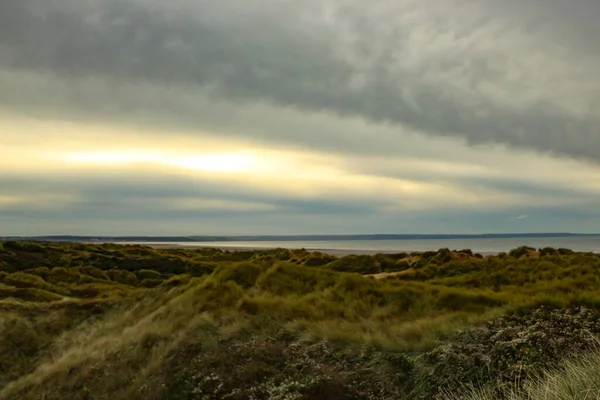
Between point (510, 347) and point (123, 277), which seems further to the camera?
point (123, 277)

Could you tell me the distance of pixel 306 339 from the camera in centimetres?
1521

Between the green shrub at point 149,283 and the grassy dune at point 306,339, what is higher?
the grassy dune at point 306,339

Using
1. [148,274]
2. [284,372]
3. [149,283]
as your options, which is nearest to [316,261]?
[149,283]

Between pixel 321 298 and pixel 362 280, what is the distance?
2.23 meters

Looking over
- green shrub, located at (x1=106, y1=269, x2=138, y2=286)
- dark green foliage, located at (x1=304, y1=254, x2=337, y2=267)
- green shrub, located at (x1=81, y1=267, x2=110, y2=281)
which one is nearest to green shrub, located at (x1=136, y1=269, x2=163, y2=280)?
green shrub, located at (x1=106, y1=269, x2=138, y2=286)

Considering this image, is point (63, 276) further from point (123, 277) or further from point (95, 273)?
point (123, 277)

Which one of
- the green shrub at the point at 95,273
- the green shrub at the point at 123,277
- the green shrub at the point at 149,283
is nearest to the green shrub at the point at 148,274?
the green shrub at the point at 123,277

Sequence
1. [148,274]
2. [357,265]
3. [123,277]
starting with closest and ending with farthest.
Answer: [357,265]
[123,277]
[148,274]

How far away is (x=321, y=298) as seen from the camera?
1934 centimetres

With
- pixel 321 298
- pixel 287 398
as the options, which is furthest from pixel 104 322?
pixel 287 398

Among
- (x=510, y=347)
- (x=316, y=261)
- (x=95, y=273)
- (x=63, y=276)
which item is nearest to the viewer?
(x=510, y=347)

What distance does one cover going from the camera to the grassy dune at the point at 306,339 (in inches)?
493

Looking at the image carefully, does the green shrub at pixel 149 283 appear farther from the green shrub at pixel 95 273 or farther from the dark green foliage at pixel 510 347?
the dark green foliage at pixel 510 347

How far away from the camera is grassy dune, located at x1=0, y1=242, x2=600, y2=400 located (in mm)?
12531
